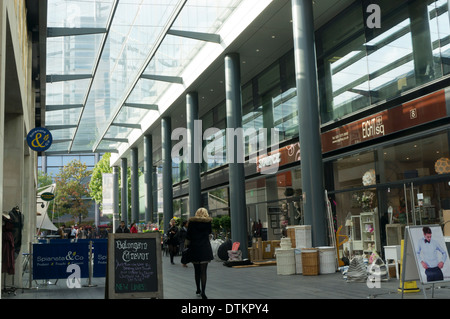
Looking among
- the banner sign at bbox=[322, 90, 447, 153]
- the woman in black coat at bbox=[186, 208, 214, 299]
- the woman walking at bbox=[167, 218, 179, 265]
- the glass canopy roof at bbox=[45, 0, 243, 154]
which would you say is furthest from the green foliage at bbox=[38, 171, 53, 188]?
the woman in black coat at bbox=[186, 208, 214, 299]

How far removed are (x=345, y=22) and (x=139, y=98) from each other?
42.8ft

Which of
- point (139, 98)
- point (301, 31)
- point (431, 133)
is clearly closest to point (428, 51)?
point (431, 133)

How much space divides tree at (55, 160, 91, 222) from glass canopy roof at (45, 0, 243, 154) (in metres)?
37.2

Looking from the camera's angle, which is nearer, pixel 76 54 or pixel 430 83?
pixel 430 83

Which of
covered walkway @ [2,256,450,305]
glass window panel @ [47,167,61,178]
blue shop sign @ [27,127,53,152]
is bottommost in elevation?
covered walkway @ [2,256,450,305]

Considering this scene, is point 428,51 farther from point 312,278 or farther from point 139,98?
point 139,98

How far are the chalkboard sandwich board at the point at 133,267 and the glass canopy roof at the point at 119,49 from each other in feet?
33.1

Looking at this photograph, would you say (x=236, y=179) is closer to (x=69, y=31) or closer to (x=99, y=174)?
(x=69, y=31)

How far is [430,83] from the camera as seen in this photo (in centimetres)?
1240

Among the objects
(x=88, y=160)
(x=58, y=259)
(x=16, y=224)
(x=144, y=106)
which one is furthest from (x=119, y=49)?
(x=88, y=160)

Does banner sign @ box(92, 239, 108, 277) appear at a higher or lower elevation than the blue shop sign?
lower

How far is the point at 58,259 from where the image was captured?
37.2 ft

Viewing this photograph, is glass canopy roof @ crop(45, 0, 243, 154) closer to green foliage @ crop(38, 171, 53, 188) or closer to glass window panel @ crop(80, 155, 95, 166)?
green foliage @ crop(38, 171, 53, 188)

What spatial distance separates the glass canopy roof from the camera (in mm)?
16656
